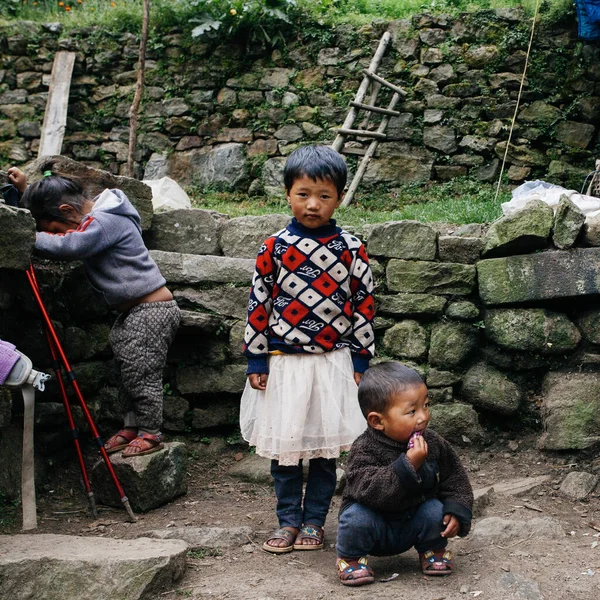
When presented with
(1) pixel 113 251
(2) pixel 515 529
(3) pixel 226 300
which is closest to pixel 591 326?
(2) pixel 515 529

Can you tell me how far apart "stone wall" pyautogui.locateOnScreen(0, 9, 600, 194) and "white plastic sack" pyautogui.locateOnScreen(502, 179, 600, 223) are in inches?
93.8

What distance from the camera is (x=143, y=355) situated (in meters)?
3.56

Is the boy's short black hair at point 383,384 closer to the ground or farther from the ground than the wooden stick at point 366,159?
closer to the ground

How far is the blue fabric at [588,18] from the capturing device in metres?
7.10

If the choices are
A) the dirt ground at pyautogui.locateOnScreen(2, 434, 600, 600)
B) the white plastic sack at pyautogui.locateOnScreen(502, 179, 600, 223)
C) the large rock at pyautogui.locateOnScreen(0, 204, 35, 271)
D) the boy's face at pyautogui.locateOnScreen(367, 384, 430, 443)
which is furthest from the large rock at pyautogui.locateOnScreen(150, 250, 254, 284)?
the boy's face at pyautogui.locateOnScreen(367, 384, 430, 443)

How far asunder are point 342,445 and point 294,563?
0.50m

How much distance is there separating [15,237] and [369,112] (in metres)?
5.76

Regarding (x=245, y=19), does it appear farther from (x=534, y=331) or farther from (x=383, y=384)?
(x=383, y=384)

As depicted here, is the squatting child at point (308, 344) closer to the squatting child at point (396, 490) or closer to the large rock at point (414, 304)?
the squatting child at point (396, 490)

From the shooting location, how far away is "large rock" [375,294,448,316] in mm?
4383

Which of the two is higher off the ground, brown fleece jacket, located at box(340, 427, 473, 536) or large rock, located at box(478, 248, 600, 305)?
large rock, located at box(478, 248, 600, 305)

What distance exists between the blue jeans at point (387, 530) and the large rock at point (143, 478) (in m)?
1.23

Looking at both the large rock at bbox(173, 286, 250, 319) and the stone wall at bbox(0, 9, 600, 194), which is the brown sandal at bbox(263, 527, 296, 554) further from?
the stone wall at bbox(0, 9, 600, 194)

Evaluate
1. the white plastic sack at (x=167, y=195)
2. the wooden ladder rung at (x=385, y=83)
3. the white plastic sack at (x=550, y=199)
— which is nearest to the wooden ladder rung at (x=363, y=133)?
the wooden ladder rung at (x=385, y=83)
